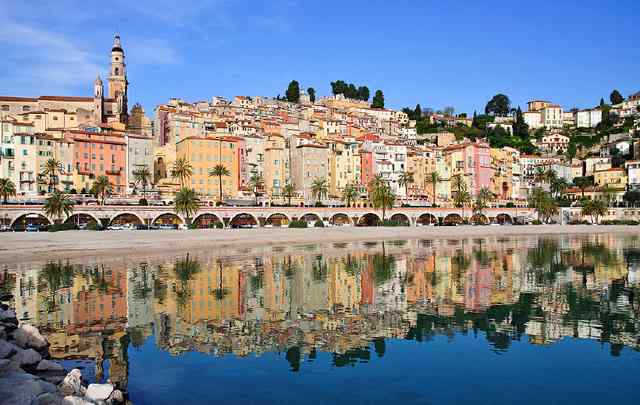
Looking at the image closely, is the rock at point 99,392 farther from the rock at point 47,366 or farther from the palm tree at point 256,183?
the palm tree at point 256,183

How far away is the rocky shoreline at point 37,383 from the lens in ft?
38.7

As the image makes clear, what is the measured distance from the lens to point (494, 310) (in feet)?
86.5

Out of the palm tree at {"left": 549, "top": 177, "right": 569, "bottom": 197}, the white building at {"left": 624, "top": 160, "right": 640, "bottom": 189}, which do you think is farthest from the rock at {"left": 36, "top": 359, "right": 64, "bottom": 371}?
the white building at {"left": 624, "top": 160, "right": 640, "bottom": 189}

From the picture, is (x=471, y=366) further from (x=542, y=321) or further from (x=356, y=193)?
(x=356, y=193)

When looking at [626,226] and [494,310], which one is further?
[626,226]

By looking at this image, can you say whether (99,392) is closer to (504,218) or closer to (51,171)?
(51,171)

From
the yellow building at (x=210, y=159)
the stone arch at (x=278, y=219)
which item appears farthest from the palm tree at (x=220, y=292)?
the yellow building at (x=210, y=159)

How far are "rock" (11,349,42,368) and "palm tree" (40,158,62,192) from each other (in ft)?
247

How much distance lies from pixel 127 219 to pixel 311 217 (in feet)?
93.5

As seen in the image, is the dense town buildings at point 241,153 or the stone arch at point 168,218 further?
the dense town buildings at point 241,153

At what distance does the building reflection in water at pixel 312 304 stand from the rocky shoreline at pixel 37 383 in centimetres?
179

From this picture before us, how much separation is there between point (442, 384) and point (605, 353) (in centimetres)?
655

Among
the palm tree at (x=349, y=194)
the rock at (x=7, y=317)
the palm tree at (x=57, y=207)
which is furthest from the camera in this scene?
the palm tree at (x=349, y=194)

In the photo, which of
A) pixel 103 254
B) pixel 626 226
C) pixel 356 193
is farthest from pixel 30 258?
pixel 626 226
